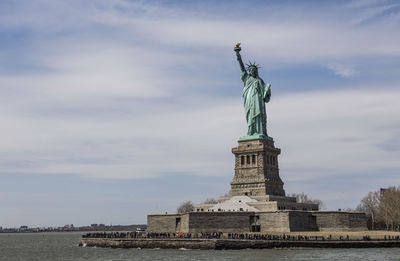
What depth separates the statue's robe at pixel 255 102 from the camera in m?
71.6

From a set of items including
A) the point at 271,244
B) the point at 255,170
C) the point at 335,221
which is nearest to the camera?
the point at 271,244

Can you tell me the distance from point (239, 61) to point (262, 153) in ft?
42.9

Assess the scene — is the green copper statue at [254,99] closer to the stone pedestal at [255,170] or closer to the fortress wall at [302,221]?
the stone pedestal at [255,170]

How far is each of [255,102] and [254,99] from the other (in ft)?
1.38

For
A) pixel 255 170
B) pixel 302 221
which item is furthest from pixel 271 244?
pixel 255 170

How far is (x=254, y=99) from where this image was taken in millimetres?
72000

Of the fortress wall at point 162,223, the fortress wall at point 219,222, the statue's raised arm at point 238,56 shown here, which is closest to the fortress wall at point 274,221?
the fortress wall at point 219,222

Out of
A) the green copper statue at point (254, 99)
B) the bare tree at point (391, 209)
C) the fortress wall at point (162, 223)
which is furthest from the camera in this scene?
the bare tree at point (391, 209)

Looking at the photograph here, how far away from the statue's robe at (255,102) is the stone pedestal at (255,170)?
2.09 m

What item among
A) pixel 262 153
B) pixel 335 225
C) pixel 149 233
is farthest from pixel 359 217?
pixel 149 233

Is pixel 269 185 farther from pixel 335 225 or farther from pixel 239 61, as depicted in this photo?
pixel 239 61

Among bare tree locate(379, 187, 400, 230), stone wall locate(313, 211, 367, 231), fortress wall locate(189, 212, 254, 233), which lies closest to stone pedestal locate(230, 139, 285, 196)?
fortress wall locate(189, 212, 254, 233)

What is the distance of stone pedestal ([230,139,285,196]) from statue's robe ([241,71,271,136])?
2.09 metres

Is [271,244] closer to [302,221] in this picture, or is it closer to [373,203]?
[302,221]
